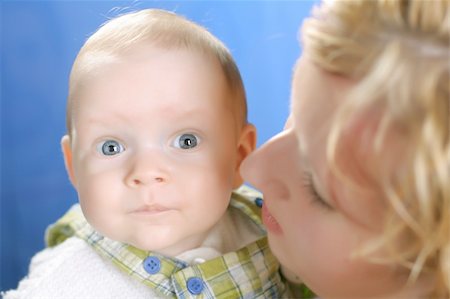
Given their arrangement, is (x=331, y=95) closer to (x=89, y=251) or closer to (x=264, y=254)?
(x=264, y=254)

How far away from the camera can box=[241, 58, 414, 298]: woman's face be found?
0.69 m

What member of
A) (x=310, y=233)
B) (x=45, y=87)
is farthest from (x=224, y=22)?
(x=310, y=233)

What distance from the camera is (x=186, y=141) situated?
0.94 m

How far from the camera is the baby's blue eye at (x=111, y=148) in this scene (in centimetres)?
92

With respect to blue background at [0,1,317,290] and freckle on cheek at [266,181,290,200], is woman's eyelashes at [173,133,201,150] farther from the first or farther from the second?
blue background at [0,1,317,290]

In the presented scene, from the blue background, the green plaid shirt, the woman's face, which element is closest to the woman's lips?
the woman's face

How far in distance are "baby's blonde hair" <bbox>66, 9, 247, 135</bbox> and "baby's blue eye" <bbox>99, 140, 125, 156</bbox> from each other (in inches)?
3.4

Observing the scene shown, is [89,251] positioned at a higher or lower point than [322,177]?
lower

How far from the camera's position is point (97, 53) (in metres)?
0.95

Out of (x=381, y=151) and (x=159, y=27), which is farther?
(x=159, y=27)

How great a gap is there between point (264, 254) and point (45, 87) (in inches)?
24.6

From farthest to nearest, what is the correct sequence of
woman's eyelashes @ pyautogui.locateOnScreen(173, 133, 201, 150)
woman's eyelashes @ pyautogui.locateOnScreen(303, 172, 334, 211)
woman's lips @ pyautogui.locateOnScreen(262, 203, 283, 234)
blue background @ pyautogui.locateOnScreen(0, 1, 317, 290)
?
blue background @ pyautogui.locateOnScreen(0, 1, 317, 290), woman's eyelashes @ pyautogui.locateOnScreen(173, 133, 201, 150), woman's lips @ pyautogui.locateOnScreen(262, 203, 283, 234), woman's eyelashes @ pyautogui.locateOnScreen(303, 172, 334, 211)

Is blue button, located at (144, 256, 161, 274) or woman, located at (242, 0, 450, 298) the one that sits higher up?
woman, located at (242, 0, 450, 298)

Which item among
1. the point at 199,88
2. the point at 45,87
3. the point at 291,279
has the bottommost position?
the point at 291,279
